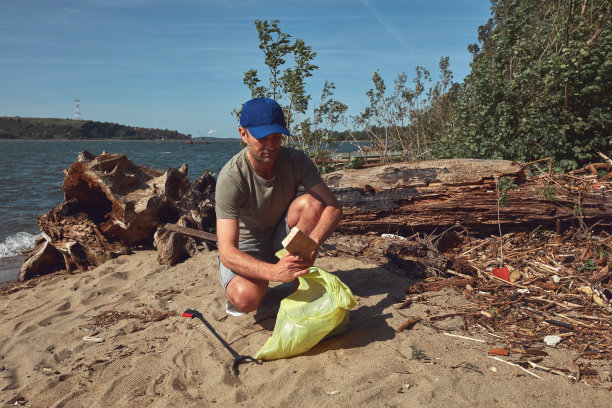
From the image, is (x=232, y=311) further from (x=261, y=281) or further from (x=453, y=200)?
(x=453, y=200)

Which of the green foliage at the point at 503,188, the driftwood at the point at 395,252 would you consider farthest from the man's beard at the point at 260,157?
the green foliage at the point at 503,188

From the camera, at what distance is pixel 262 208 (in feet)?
10.8

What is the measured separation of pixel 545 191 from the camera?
391cm

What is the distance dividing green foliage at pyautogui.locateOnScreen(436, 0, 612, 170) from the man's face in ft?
13.7

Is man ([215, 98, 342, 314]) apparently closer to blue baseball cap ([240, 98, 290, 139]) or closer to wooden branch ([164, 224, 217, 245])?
blue baseball cap ([240, 98, 290, 139])

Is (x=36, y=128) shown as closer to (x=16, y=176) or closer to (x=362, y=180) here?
(x=16, y=176)

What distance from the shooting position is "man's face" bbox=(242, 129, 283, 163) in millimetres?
2898

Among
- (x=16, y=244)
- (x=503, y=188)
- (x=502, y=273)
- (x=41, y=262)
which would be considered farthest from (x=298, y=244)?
(x=16, y=244)

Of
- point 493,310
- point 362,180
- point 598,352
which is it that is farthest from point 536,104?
point 598,352

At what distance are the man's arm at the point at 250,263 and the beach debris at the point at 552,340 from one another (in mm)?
1639

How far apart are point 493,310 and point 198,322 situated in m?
2.31

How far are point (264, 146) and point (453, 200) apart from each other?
2197 millimetres

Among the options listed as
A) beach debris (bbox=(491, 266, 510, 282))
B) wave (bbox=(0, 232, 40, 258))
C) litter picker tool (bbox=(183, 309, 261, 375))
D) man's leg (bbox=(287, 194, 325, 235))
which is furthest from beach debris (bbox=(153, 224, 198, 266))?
wave (bbox=(0, 232, 40, 258))

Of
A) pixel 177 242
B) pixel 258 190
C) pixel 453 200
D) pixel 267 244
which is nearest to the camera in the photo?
pixel 258 190
